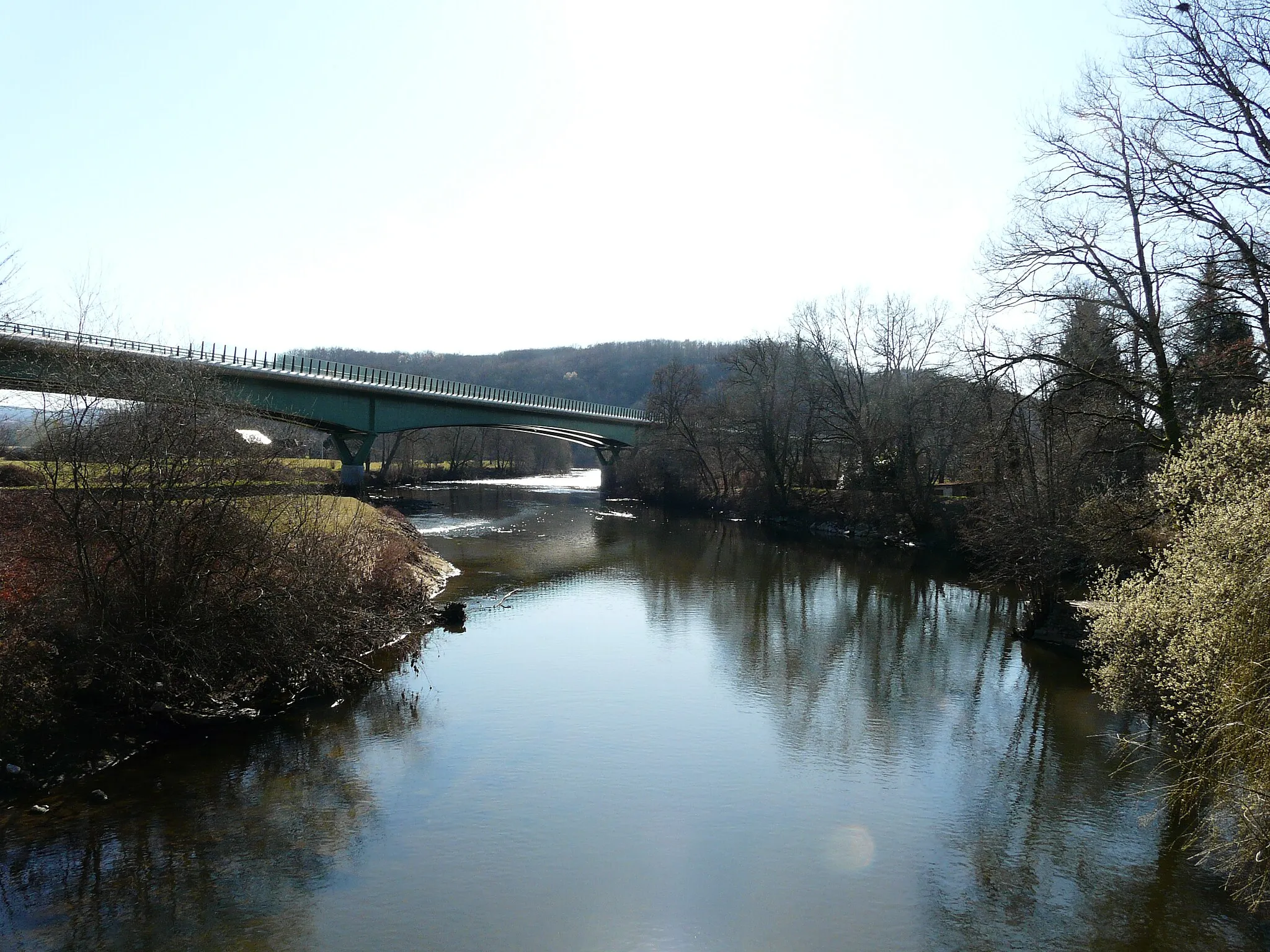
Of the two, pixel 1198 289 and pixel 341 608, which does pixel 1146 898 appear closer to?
pixel 1198 289

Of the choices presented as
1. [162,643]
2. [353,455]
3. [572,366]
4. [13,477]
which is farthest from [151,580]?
[572,366]

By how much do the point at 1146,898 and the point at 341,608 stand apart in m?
13.7

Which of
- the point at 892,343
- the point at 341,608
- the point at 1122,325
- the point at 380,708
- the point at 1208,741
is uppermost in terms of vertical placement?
the point at 892,343

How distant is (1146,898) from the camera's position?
9758 mm

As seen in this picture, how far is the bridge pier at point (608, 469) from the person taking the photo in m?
74.8

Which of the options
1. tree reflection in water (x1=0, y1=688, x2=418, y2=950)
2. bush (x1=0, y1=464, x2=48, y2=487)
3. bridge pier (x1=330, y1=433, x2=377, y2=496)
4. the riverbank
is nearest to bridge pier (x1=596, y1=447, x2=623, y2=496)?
bridge pier (x1=330, y1=433, x2=377, y2=496)

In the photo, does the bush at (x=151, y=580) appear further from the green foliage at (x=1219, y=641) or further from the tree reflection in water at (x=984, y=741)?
the green foliage at (x=1219, y=641)

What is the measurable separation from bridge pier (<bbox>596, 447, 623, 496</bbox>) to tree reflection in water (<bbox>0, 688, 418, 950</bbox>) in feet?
200

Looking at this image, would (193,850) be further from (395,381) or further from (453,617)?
(395,381)

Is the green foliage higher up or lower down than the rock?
higher up

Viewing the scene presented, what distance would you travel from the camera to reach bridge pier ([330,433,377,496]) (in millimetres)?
53000

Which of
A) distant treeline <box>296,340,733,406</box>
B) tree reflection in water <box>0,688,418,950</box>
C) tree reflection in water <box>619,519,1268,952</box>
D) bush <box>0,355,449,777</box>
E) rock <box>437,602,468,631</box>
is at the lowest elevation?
tree reflection in water <box>0,688,418,950</box>

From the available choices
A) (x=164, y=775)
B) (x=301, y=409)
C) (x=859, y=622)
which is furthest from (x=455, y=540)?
(x=164, y=775)

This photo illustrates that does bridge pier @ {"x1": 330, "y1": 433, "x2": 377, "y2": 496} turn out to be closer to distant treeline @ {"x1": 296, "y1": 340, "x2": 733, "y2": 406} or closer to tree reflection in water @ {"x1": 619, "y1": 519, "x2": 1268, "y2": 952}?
tree reflection in water @ {"x1": 619, "y1": 519, "x2": 1268, "y2": 952}
